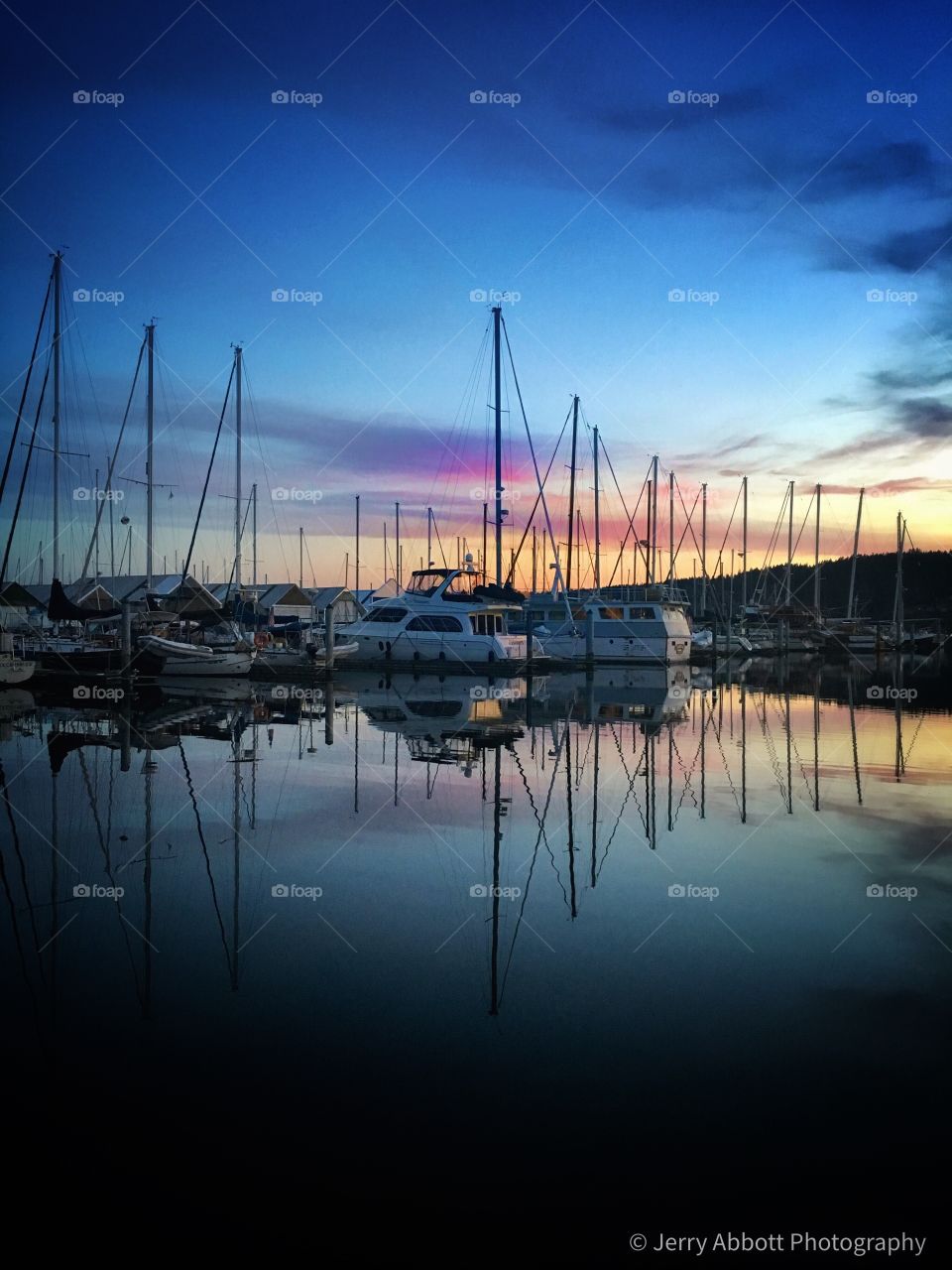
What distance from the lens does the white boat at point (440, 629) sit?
47594mm

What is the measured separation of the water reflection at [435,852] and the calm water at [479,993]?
0.18ft

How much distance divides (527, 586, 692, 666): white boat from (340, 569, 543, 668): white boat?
4.45m

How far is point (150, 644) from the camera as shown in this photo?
38625mm

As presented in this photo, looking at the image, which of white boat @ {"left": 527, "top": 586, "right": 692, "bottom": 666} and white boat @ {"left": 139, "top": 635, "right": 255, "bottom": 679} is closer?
white boat @ {"left": 139, "top": 635, "right": 255, "bottom": 679}

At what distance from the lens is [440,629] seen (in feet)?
160

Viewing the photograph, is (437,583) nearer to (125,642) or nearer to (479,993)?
(125,642)

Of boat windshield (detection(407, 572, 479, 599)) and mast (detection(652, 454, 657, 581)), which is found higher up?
mast (detection(652, 454, 657, 581))

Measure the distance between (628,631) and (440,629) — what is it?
1275 centimetres

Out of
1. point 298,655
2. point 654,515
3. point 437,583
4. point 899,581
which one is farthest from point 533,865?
point 899,581

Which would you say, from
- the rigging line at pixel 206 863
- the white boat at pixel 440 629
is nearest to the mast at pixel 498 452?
the white boat at pixel 440 629

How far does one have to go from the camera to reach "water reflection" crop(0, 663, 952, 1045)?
802 cm

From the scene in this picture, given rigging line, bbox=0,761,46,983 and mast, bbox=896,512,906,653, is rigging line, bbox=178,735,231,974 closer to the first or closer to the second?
rigging line, bbox=0,761,46,983

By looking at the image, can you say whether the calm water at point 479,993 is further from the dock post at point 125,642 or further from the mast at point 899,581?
the mast at point 899,581

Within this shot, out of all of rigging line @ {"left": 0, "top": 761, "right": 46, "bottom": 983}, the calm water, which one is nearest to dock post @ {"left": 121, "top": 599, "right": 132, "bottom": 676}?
rigging line @ {"left": 0, "top": 761, "right": 46, "bottom": 983}
